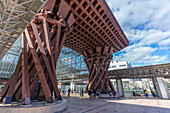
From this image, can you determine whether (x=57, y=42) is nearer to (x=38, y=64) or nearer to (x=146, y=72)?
(x=38, y=64)

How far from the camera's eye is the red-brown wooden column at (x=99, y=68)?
14355 millimetres

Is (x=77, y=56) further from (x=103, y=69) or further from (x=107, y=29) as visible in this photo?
(x=107, y=29)

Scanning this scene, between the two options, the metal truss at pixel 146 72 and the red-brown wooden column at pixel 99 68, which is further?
the red-brown wooden column at pixel 99 68

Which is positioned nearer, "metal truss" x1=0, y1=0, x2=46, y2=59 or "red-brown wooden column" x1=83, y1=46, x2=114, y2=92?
"metal truss" x1=0, y1=0, x2=46, y2=59

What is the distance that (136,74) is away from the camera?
54.4 ft

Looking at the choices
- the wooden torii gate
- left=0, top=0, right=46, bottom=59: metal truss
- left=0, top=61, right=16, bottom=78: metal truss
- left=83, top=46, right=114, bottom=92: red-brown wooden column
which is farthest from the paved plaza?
left=0, top=61, right=16, bottom=78: metal truss

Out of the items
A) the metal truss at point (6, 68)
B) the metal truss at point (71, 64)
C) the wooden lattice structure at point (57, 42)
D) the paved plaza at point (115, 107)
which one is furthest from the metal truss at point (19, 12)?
the metal truss at point (6, 68)

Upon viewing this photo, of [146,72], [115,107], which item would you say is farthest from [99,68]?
[146,72]

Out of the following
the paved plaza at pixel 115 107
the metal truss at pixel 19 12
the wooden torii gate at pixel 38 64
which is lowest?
the paved plaza at pixel 115 107

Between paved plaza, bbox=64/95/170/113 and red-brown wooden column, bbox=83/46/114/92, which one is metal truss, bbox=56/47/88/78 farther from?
paved plaza, bbox=64/95/170/113

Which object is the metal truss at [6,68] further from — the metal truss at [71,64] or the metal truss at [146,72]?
the metal truss at [146,72]

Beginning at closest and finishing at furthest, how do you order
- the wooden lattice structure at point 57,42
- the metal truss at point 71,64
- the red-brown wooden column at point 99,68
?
the wooden lattice structure at point 57,42 → the red-brown wooden column at point 99,68 → the metal truss at point 71,64

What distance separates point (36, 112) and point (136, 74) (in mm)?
17648

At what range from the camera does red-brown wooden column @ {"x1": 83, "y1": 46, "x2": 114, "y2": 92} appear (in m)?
14.4
